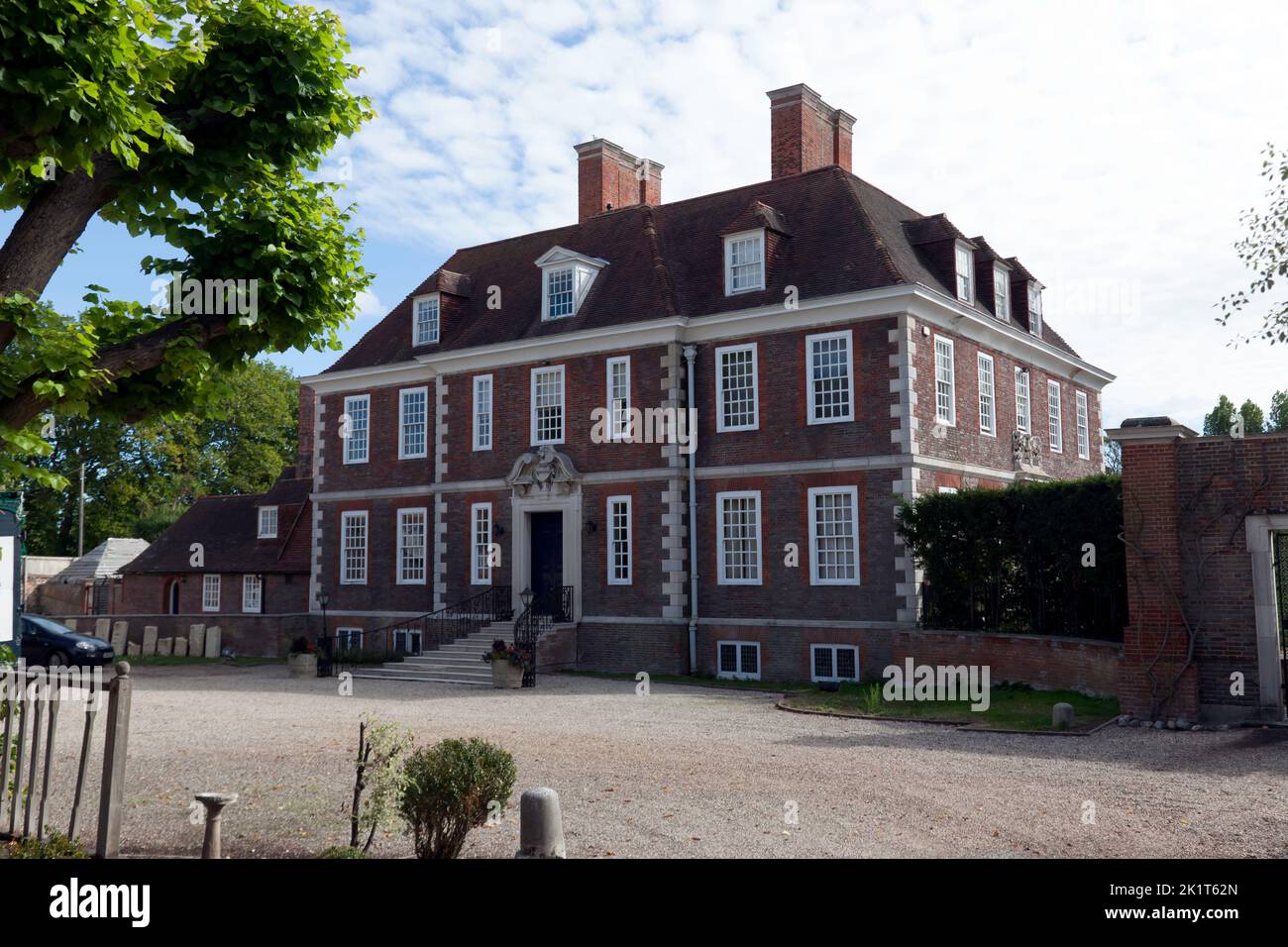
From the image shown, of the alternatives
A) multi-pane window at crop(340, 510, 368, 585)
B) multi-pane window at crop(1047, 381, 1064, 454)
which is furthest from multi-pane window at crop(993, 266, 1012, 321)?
multi-pane window at crop(340, 510, 368, 585)

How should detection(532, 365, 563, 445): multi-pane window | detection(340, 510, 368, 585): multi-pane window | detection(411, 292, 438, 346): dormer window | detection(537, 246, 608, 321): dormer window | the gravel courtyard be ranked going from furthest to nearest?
detection(340, 510, 368, 585): multi-pane window
detection(411, 292, 438, 346): dormer window
detection(537, 246, 608, 321): dormer window
detection(532, 365, 563, 445): multi-pane window
the gravel courtyard

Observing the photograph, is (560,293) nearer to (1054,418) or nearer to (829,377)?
(829,377)

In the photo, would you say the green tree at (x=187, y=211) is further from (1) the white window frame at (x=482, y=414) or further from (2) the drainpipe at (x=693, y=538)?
(1) the white window frame at (x=482, y=414)

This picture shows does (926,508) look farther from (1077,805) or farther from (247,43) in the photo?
(247,43)

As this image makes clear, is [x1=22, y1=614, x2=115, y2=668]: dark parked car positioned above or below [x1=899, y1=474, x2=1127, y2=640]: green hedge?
below

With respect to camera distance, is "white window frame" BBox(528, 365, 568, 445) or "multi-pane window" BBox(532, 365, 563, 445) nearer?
"white window frame" BBox(528, 365, 568, 445)

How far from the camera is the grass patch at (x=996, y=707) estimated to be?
1675 centimetres

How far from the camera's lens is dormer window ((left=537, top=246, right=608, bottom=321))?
29.3 meters

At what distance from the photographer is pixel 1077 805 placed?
10.8m

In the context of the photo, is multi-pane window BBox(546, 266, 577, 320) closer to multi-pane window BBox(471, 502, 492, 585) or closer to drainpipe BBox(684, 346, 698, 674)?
drainpipe BBox(684, 346, 698, 674)

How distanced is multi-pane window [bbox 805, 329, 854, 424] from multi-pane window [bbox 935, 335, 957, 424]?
7.39ft

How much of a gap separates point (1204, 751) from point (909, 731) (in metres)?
4.06

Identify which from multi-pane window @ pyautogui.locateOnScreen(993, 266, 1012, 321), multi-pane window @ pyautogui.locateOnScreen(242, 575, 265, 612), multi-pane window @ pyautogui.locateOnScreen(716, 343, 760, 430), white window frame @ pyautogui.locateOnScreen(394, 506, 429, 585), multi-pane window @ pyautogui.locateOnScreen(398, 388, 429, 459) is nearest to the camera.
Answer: multi-pane window @ pyautogui.locateOnScreen(716, 343, 760, 430)

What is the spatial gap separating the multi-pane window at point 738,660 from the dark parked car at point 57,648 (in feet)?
54.3
